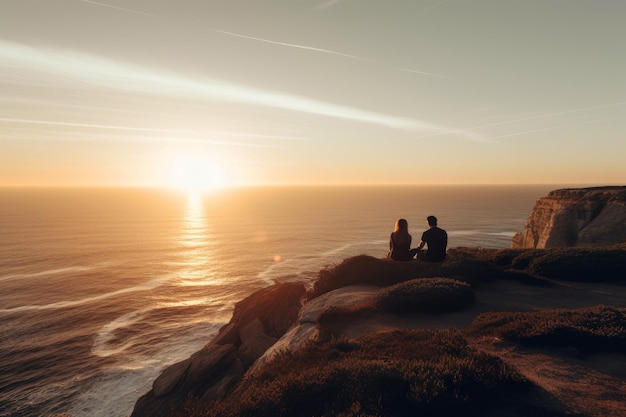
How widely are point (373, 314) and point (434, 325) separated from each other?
2.44m

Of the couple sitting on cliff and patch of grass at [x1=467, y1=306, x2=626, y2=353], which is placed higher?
the couple sitting on cliff

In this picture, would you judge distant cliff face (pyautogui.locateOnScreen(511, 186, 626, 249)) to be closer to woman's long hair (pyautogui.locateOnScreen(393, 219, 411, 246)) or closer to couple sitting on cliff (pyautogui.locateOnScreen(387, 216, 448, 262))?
couple sitting on cliff (pyautogui.locateOnScreen(387, 216, 448, 262))

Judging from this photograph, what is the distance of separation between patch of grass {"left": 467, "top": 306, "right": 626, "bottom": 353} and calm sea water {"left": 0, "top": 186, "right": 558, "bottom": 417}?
2632 cm

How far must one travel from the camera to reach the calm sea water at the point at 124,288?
29.7m

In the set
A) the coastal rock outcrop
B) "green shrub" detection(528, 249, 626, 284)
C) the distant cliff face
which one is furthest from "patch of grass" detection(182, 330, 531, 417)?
the distant cliff face

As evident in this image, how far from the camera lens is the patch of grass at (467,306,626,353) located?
30.7 ft

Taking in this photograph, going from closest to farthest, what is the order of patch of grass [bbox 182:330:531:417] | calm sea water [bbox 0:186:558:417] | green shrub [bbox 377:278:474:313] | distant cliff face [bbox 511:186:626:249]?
patch of grass [bbox 182:330:531:417] → green shrub [bbox 377:278:474:313] → calm sea water [bbox 0:186:558:417] → distant cliff face [bbox 511:186:626:249]

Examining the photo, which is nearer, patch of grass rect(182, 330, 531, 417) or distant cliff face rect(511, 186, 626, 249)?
patch of grass rect(182, 330, 531, 417)

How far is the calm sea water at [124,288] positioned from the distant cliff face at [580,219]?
3381cm

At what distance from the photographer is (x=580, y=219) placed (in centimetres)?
4175

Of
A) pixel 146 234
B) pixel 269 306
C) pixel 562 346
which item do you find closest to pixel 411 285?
pixel 562 346

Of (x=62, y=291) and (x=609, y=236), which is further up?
(x=609, y=236)

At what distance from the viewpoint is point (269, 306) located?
28797 millimetres

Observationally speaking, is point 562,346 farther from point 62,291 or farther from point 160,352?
point 62,291
